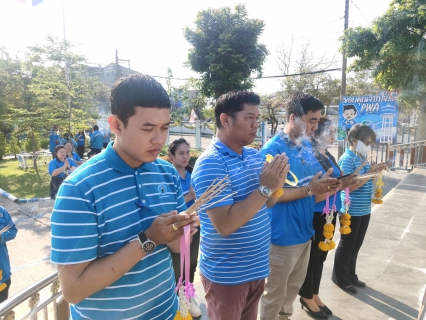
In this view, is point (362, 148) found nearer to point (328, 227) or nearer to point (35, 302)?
point (328, 227)

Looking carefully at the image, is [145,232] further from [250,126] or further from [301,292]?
[301,292]

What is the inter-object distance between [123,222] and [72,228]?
198 millimetres

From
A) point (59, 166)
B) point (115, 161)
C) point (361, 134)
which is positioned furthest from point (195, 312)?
point (59, 166)

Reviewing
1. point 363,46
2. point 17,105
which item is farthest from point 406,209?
point 17,105

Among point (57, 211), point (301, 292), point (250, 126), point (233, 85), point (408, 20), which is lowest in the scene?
point (301, 292)

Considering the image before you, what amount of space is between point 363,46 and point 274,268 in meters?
→ 8.67

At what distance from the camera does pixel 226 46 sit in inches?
527

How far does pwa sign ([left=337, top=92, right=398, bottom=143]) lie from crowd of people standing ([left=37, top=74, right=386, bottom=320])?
544 centimetres

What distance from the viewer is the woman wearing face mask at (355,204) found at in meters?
3.20

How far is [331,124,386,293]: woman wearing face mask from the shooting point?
3.20 m

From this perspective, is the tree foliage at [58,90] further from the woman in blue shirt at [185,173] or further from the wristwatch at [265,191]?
the wristwatch at [265,191]

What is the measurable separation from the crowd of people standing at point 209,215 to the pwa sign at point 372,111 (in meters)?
5.44

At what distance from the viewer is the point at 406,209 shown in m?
5.98

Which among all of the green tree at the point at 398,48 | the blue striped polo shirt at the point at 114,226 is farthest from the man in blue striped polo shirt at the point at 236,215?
the green tree at the point at 398,48
